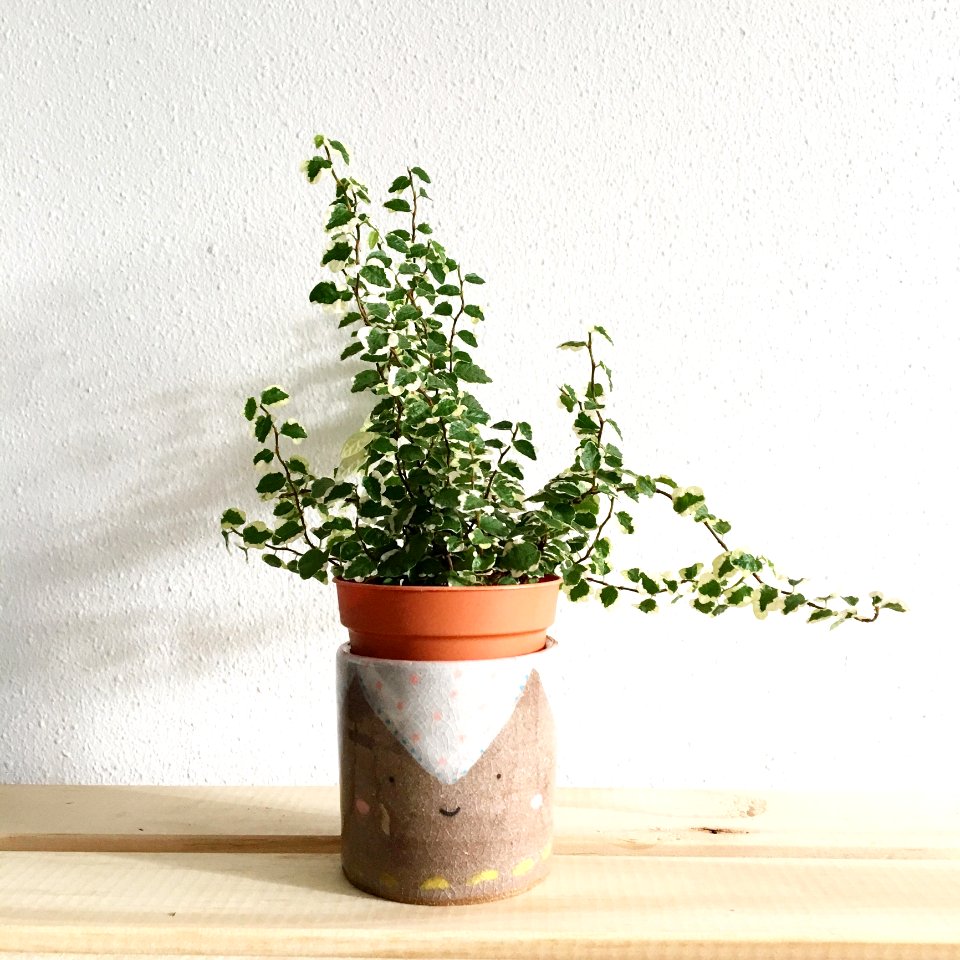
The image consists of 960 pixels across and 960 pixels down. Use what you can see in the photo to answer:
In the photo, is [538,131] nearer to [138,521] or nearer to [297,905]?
[138,521]

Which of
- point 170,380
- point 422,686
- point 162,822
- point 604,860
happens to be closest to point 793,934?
point 604,860

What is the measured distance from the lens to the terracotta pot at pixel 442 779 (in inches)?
29.5

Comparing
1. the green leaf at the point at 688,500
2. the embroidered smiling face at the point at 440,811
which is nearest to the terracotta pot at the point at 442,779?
the embroidered smiling face at the point at 440,811

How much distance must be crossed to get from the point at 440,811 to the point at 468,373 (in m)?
0.35

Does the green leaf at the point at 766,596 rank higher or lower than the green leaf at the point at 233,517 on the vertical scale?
lower

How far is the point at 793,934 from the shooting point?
0.70 meters

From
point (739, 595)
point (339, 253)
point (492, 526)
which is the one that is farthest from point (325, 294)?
point (739, 595)

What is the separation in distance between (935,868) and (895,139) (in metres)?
0.72

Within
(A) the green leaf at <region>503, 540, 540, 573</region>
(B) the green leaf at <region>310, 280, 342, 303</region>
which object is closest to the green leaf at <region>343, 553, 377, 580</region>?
(A) the green leaf at <region>503, 540, 540, 573</region>

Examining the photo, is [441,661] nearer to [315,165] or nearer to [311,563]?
[311,563]

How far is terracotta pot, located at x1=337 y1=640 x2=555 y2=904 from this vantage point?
749 mm

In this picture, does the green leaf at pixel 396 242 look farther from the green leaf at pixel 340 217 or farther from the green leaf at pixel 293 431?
the green leaf at pixel 293 431

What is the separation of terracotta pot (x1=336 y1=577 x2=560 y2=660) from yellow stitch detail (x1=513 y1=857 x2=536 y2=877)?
16 centimetres

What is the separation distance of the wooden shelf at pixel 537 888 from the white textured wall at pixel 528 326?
0.09m
